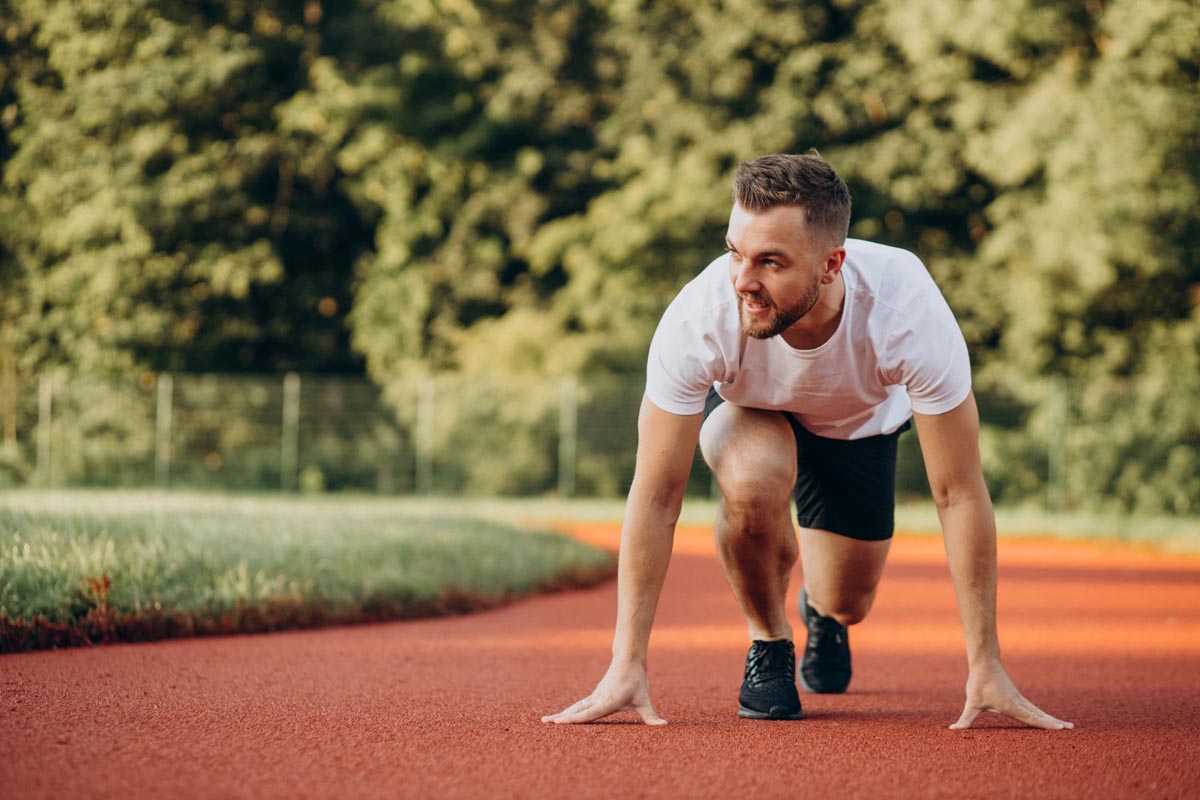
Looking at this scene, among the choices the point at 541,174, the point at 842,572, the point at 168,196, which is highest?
the point at 541,174

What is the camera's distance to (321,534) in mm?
7941

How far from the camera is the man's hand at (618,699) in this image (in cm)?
385

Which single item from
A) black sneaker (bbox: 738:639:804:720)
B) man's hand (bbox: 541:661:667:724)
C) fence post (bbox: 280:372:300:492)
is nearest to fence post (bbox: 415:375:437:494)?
fence post (bbox: 280:372:300:492)

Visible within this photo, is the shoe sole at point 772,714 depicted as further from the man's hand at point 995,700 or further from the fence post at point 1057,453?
the fence post at point 1057,453

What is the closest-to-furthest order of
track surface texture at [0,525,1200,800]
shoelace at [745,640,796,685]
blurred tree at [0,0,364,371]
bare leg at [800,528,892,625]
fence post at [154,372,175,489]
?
track surface texture at [0,525,1200,800] → shoelace at [745,640,796,685] → bare leg at [800,528,892,625] → fence post at [154,372,175,489] → blurred tree at [0,0,364,371]

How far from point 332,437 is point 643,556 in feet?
62.2

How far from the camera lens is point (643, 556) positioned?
13.0ft

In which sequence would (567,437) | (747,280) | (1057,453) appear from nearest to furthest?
(747,280)
(1057,453)
(567,437)

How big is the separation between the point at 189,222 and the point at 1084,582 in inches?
776

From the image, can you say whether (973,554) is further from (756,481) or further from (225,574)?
(225,574)

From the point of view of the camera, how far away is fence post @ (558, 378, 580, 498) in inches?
849

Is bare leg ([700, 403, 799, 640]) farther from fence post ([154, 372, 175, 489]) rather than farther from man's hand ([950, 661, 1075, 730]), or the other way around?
fence post ([154, 372, 175, 489])

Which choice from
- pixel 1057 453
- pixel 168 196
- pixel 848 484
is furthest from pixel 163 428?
pixel 848 484

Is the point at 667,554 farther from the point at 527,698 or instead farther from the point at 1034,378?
the point at 1034,378
